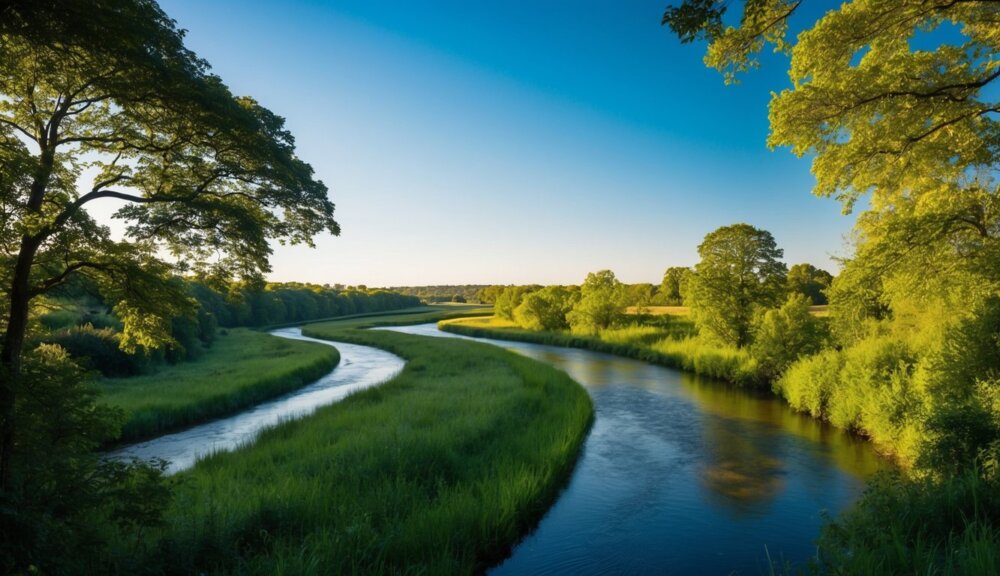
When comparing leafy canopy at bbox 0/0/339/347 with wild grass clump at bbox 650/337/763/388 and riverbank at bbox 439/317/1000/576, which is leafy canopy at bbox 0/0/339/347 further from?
wild grass clump at bbox 650/337/763/388

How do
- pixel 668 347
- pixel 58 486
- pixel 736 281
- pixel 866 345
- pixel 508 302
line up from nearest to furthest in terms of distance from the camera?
1. pixel 58 486
2. pixel 866 345
3. pixel 736 281
4. pixel 668 347
5. pixel 508 302

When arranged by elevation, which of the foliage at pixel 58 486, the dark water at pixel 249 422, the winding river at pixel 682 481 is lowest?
the dark water at pixel 249 422

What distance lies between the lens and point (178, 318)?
32.5m

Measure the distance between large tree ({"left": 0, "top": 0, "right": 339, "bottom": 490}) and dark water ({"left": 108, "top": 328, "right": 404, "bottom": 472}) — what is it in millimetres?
5320

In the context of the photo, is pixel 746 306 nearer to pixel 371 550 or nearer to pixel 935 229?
pixel 935 229

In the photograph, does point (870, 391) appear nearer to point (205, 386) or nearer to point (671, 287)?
point (205, 386)

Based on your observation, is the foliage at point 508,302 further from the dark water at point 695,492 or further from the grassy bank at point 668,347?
the dark water at point 695,492

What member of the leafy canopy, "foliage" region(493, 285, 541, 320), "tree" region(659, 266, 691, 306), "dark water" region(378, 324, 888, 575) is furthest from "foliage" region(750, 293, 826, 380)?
"tree" region(659, 266, 691, 306)

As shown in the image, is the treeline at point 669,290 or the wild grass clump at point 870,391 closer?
the wild grass clump at point 870,391

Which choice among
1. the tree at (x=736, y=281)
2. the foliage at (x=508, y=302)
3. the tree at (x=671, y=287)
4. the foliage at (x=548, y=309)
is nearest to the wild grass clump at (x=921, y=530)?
the tree at (x=736, y=281)

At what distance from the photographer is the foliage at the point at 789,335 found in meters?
22.7

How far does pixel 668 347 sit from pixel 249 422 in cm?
2686

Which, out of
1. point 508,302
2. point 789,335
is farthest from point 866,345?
point 508,302

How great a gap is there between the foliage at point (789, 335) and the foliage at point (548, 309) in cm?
3324
